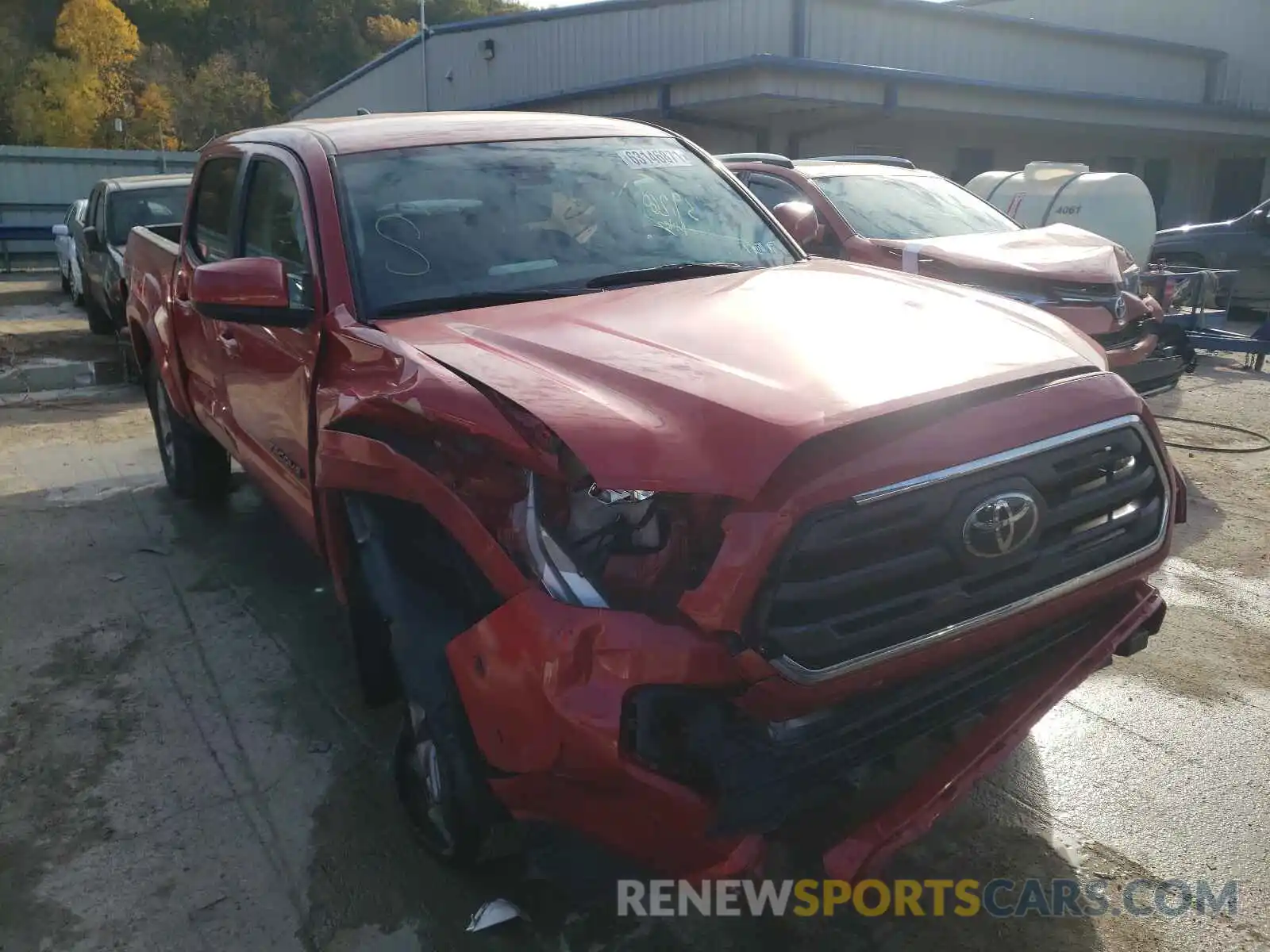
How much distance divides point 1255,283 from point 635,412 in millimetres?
12943

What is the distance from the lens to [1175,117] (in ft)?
72.4

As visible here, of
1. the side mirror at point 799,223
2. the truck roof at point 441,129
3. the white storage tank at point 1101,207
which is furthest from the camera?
the white storage tank at point 1101,207

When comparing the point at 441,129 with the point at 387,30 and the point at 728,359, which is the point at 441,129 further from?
the point at 387,30

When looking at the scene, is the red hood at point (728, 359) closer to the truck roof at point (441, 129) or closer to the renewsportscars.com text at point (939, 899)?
the truck roof at point (441, 129)

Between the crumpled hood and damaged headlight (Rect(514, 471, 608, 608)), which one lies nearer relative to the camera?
damaged headlight (Rect(514, 471, 608, 608))

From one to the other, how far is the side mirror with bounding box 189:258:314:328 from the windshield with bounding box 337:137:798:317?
231 mm

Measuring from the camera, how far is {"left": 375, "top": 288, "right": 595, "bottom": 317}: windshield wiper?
3.03 metres

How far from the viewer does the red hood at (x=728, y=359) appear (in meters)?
2.09

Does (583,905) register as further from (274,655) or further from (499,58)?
(499,58)

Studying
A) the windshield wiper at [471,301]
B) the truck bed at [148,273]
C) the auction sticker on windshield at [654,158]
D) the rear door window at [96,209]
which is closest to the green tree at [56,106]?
the rear door window at [96,209]

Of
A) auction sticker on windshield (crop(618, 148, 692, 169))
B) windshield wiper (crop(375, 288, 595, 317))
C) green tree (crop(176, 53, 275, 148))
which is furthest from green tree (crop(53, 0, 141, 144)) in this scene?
windshield wiper (crop(375, 288, 595, 317))

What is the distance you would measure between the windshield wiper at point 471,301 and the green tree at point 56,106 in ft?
184

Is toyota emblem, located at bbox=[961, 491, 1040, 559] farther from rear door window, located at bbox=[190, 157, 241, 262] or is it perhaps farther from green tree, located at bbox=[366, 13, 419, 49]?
green tree, located at bbox=[366, 13, 419, 49]

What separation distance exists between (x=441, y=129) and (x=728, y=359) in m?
1.83
